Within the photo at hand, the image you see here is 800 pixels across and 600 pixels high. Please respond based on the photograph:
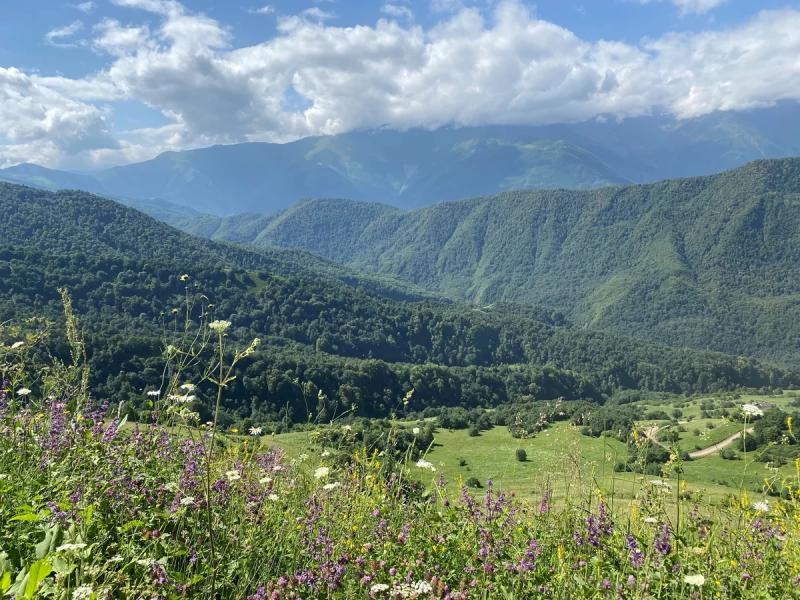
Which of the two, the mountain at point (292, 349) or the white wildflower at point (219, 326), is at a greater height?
the white wildflower at point (219, 326)

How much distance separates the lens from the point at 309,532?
4203mm

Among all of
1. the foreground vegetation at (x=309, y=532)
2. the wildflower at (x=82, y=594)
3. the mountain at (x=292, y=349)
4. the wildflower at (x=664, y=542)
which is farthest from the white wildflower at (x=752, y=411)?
the mountain at (x=292, y=349)

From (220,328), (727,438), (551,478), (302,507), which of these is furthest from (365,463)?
(727,438)

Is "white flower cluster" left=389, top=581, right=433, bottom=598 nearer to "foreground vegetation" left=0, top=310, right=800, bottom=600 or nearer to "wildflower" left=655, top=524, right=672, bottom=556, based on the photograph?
"foreground vegetation" left=0, top=310, right=800, bottom=600

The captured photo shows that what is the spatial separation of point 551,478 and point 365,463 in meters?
2.17

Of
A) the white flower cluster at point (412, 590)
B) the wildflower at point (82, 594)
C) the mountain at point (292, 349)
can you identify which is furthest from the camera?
the mountain at point (292, 349)

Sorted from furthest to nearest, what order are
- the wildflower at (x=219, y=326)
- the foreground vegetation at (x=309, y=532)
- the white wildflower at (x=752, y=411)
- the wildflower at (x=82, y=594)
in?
the white wildflower at (x=752, y=411) < the foreground vegetation at (x=309, y=532) < the wildflower at (x=219, y=326) < the wildflower at (x=82, y=594)

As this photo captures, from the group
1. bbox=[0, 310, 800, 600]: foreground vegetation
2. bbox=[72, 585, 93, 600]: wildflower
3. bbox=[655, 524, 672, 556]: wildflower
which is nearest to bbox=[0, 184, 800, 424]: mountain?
bbox=[0, 310, 800, 600]: foreground vegetation

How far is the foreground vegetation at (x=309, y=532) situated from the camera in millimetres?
3160

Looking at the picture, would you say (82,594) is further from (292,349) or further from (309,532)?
(292,349)

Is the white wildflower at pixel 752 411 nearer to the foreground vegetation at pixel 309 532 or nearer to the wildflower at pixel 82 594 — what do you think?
the foreground vegetation at pixel 309 532

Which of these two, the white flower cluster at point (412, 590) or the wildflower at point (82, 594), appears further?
the white flower cluster at point (412, 590)

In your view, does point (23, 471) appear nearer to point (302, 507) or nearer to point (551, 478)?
point (302, 507)

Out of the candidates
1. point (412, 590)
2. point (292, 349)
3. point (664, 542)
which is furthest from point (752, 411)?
point (292, 349)
